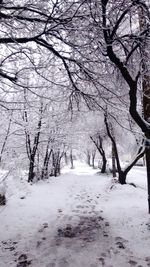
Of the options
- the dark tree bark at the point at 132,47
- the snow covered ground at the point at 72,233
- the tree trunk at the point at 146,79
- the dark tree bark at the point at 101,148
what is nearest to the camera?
the dark tree bark at the point at 132,47

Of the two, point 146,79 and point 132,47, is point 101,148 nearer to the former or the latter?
point 146,79

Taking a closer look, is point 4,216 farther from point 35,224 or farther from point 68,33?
point 68,33

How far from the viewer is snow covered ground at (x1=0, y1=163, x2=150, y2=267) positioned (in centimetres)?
340

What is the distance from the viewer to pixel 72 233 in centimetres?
453

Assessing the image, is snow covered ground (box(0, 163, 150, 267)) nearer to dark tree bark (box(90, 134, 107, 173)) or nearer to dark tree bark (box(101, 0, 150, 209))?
dark tree bark (box(101, 0, 150, 209))

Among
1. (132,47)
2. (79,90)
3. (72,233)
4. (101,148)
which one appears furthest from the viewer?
(101,148)

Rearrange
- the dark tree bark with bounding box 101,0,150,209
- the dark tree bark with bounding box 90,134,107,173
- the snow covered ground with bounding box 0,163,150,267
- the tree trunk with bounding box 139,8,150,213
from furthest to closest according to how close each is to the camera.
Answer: the dark tree bark with bounding box 90,134,107,173 → the tree trunk with bounding box 139,8,150,213 → the snow covered ground with bounding box 0,163,150,267 → the dark tree bark with bounding box 101,0,150,209

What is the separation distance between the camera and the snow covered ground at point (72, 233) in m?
3.40

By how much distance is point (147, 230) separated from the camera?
14.7 ft

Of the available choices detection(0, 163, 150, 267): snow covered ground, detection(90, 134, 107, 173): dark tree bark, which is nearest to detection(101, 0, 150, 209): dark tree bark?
detection(0, 163, 150, 267): snow covered ground

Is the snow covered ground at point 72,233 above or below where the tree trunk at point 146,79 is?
below

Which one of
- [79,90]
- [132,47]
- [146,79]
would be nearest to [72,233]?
[79,90]

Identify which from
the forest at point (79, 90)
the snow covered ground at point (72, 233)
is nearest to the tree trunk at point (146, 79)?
the forest at point (79, 90)

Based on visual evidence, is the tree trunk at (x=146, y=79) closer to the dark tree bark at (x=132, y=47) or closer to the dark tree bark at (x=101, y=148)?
the dark tree bark at (x=132, y=47)
